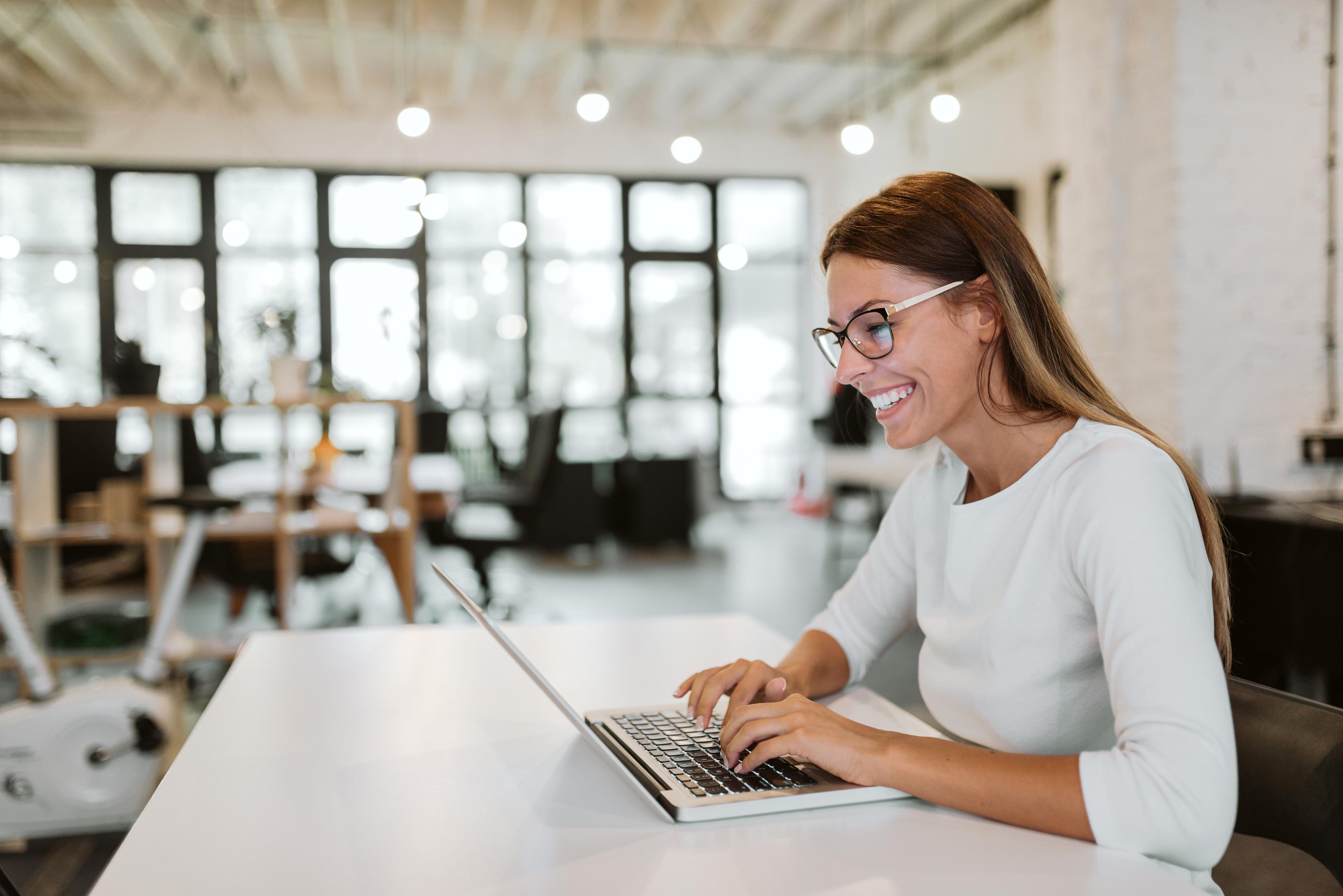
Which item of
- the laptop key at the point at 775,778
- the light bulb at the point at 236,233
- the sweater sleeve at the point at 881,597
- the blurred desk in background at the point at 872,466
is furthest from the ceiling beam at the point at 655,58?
the laptop key at the point at 775,778

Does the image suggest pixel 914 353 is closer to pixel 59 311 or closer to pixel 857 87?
pixel 857 87

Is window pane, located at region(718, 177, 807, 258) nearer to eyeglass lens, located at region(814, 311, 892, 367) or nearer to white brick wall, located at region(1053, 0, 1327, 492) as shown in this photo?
white brick wall, located at region(1053, 0, 1327, 492)

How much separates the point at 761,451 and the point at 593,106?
5.39m

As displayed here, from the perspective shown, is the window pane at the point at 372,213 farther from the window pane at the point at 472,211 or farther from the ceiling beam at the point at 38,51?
the ceiling beam at the point at 38,51

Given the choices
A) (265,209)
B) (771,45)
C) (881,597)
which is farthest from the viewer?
(265,209)

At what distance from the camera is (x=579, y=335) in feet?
31.3

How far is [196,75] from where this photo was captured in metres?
8.20

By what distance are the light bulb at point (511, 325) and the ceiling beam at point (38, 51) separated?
3.86 m

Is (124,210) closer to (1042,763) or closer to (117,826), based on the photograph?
(117,826)

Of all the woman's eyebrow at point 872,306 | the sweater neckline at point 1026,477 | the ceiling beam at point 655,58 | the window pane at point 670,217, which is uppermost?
the ceiling beam at point 655,58

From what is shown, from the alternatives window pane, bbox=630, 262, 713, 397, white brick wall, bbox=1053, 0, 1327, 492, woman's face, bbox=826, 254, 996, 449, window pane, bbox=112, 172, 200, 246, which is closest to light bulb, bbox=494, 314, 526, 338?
window pane, bbox=630, 262, 713, 397

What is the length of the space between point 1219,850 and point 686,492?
6646 millimetres

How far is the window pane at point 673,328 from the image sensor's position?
963 centimetres

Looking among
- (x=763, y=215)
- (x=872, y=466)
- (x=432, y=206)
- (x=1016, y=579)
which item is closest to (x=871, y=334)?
(x=1016, y=579)
